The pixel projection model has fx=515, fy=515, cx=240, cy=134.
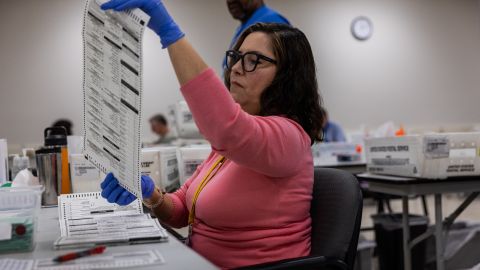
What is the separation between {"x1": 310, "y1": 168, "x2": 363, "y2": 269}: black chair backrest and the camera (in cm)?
112

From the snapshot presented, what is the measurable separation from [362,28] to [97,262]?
22.7 feet

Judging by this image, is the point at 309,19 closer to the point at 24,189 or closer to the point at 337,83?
the point at 337,83

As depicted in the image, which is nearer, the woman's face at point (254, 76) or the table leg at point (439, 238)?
the woman's face at point (254, 76)

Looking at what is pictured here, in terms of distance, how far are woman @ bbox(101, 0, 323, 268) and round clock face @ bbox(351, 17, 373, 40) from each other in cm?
614

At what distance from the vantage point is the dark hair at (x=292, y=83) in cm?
123

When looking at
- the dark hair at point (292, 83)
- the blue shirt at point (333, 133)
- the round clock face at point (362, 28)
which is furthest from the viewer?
the round clock face at point (362, 28)

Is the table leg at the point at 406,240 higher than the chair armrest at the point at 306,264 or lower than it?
lower

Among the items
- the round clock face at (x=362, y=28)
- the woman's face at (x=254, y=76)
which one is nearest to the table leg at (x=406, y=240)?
the woman's face at (x=254, y=76)

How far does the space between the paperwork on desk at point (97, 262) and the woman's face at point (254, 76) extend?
537mm

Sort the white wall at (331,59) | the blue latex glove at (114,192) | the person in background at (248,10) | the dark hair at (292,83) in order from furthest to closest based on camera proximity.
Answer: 1. the white wall at (331,59)
2. the person in background at (248,10)
3. the dark hair at (292,83)
4. the blue latex glove at (114,192)

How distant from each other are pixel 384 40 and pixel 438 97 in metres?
1.18

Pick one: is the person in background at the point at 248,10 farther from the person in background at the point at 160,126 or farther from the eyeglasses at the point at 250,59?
the person in background at the point at 160,126

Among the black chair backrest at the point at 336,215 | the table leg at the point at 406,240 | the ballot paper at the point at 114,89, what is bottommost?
the table leg at the point at 406,240

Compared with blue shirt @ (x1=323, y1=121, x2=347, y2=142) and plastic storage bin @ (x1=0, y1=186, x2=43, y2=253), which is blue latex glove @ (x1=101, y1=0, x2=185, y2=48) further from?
blue shirt @ (x1=323, y1=121, x2=347, y2=142)
